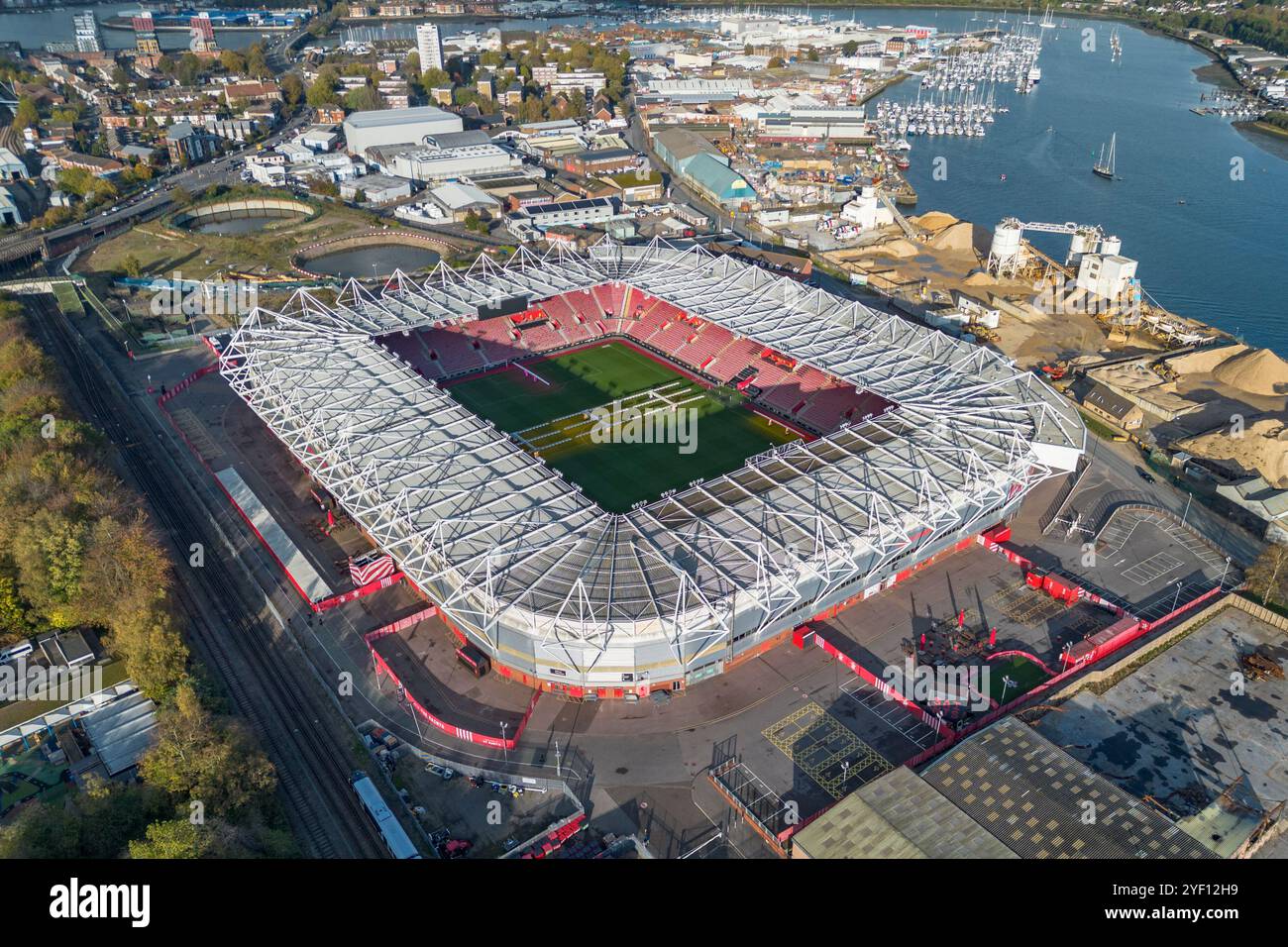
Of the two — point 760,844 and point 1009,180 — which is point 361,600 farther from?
point 1009,180

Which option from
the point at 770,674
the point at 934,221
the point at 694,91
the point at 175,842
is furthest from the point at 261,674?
the point at 694,91

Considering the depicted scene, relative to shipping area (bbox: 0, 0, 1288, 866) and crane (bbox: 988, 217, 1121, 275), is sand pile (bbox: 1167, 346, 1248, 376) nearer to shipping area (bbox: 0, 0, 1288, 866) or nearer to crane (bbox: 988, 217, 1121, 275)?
shipping area (bbox: 0, 0, 1288, 866)

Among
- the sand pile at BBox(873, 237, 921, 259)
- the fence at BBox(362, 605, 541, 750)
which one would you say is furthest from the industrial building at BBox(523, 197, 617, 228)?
the fence at BBox(362, 605, 541, 750)

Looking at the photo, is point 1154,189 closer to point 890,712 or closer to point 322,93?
point 890,712
